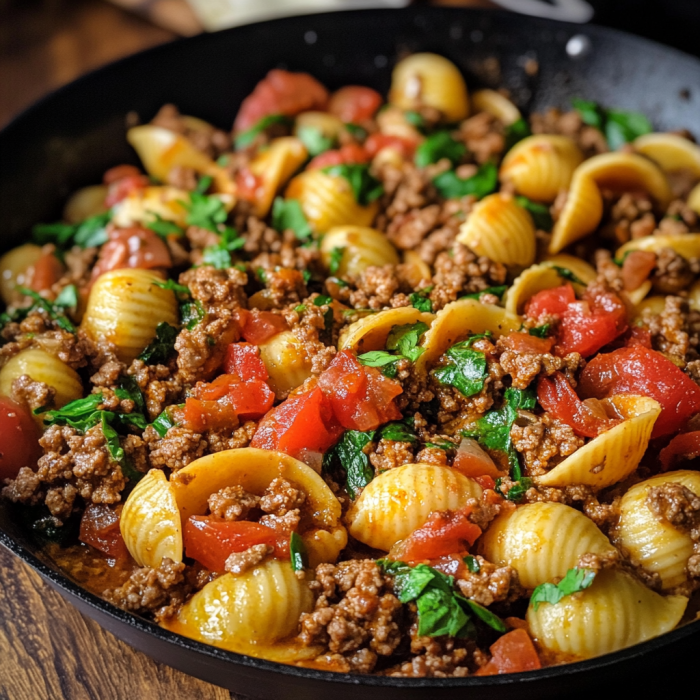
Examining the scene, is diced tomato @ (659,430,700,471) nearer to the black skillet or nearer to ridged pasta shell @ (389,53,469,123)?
the black skillet

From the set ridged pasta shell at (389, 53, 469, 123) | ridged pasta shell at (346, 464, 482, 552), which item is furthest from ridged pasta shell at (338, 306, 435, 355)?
ridged pasta shell at (389, 53, 469, 123)

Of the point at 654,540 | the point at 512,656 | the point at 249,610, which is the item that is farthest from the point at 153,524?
the point at 654,540

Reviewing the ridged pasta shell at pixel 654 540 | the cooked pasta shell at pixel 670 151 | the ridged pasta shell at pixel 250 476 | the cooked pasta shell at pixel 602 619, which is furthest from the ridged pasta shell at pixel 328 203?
the cooked pasta shell at pixel 602 619

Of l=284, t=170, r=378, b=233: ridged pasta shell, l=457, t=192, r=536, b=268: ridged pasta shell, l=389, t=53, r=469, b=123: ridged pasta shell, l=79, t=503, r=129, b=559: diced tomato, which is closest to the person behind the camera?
l=79, t=503, r=129, b=559: diced tomato

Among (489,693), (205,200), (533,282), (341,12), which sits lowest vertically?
(489,693)

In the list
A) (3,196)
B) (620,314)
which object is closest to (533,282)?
(620,314)

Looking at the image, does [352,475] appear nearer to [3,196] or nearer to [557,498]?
[557,498]
